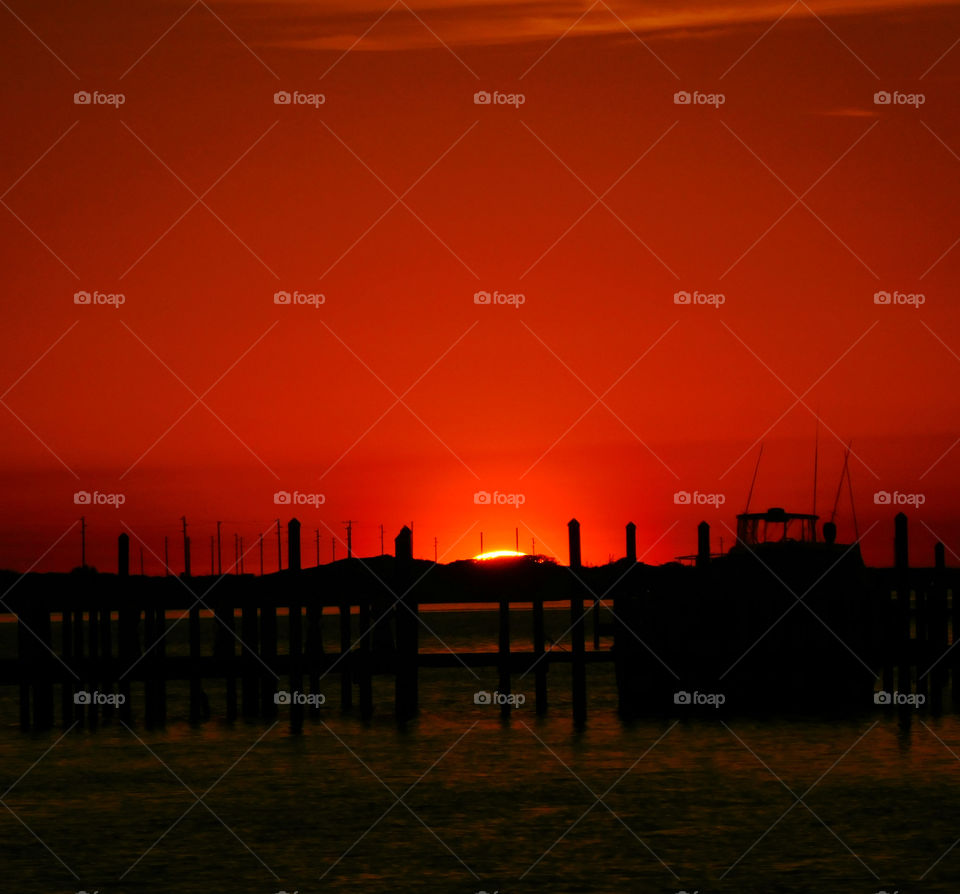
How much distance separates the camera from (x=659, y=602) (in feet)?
114

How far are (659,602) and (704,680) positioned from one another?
2.62 metres

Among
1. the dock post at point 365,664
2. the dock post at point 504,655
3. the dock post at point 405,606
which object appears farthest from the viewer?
the dock post at point 504,655

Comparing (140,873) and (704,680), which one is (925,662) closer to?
(704,680)

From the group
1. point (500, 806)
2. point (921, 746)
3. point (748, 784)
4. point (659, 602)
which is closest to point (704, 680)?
point (659, 602)

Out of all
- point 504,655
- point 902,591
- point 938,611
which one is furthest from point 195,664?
point 938,611

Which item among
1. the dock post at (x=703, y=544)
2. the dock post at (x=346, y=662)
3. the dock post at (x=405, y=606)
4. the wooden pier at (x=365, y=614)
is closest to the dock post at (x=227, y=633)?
the wooden pier at (x=365, y=614)

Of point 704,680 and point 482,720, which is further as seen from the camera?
point 482,720
